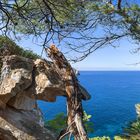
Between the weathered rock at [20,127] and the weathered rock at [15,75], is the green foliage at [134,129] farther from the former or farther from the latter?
the weathered rock at [15,75]

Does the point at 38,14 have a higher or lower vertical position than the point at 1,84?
higher

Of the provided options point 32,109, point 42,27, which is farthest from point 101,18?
point 32,109

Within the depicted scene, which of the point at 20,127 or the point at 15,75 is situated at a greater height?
the point at 15,75

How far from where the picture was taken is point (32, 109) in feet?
21.7

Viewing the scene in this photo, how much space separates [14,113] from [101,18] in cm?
337

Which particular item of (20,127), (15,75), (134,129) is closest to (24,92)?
(15,75)

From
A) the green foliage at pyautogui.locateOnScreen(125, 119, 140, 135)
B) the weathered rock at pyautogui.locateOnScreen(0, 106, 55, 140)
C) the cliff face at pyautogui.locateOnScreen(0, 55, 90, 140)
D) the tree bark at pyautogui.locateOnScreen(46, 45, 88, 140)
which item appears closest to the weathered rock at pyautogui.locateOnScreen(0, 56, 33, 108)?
the cliff face at pyautogui.locateOnScreen(0, 55, 90, 140)

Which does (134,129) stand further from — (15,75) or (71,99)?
(71,99)

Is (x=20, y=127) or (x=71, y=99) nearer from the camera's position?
(x=71, y=99)

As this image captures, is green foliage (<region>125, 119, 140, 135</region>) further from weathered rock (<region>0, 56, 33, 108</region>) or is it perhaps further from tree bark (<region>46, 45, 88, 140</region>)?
tree bark (<region>46, 45, 88, 140</region>)

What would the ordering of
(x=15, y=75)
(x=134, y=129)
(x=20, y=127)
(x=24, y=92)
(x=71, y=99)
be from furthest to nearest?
(x=134, y=129) → (x=20, y=127) → (x=24, y=92) → (x=15, y=75) → (x=71, y=99)

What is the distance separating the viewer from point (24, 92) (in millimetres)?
5582

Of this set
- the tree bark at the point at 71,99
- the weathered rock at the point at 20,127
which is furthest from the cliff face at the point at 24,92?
the tree bark at the point at 71,99

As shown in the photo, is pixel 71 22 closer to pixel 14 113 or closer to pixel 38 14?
pixel 38 14
